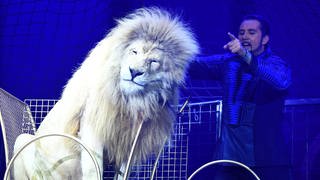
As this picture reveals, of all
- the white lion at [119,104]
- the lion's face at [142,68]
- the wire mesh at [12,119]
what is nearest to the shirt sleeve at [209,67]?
the white lion at [119,104]

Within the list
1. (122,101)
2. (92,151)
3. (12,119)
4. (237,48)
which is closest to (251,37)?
(237,48)

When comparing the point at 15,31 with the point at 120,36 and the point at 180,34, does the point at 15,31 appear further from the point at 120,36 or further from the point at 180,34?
the point at 180,34

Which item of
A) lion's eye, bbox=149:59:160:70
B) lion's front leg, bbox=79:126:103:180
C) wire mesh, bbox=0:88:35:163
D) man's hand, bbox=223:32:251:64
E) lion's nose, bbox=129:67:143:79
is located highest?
man's hand, bbox=223:32:251:64

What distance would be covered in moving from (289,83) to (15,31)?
4.45 ft

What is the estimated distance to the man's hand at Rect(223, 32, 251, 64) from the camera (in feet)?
8.09

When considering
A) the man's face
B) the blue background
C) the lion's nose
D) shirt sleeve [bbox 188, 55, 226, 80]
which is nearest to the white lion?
the lion's nose

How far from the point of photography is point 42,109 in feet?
8.29

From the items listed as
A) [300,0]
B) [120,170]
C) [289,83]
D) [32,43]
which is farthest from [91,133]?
[300,0]

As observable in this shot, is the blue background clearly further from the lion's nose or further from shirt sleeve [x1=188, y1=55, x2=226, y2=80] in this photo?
the lion's nose

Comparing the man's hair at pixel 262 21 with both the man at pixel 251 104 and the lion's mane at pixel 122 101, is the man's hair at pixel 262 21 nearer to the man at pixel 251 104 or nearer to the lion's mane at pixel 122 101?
the man at pixel 251 104

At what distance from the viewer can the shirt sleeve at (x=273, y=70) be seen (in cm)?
247

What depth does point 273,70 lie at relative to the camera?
2480mm

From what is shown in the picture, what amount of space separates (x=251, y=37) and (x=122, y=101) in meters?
0.68

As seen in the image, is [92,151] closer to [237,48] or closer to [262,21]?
[237,48]
